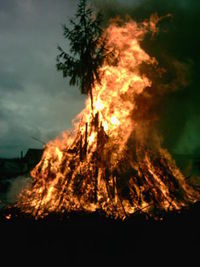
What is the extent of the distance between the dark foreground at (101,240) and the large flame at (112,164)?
19.3 inches

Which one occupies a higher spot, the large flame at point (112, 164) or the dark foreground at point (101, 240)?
the large flame at point (112, 164)

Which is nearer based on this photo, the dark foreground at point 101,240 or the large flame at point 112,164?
the dark foreground at point 101,240

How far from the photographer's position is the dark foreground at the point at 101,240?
696 centimetres

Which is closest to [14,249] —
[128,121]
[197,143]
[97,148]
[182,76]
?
[97,148]

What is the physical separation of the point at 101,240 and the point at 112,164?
132 inches

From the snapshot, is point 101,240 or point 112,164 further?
point 112,164

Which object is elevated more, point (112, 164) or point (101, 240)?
point (112, 164)

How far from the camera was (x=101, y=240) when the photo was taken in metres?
7.69

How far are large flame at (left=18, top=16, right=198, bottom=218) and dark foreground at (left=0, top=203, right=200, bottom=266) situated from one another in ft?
1.60

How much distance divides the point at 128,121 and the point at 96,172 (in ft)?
10.8

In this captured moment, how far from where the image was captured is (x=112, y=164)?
10195 millimetres

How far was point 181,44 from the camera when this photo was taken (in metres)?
19.9

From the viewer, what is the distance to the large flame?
919 cm

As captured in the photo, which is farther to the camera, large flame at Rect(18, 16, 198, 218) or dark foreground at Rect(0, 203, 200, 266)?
large flame at Rect(18, 16, 198, 218)
